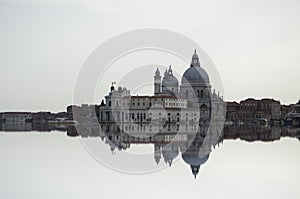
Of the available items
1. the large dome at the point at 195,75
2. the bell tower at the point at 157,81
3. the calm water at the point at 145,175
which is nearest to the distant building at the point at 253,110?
the large dome at the point at 195,75

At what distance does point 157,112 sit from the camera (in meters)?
73.1

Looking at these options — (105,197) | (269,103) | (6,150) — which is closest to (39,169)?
(105,197)

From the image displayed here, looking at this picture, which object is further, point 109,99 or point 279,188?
point 109,99

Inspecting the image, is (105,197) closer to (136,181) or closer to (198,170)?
(136,181)

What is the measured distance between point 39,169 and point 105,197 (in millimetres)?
4865

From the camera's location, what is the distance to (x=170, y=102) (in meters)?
75.4

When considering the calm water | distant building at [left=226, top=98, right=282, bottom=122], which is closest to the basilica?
distant building at [left=226, top=98, right=282, bottom=122]

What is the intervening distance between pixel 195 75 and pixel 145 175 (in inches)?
2484

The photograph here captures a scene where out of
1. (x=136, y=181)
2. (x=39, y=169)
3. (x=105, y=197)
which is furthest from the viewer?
(x=39, y=169)

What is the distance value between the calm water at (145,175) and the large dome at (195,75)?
5535 centimetres

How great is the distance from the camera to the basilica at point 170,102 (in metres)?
70.6

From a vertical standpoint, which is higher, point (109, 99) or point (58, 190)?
point (109, 99)

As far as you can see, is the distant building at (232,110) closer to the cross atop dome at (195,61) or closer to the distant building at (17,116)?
→ the cross atop dome at (195,61)

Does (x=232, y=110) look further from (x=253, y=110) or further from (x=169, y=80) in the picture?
(x=169, y=80)
